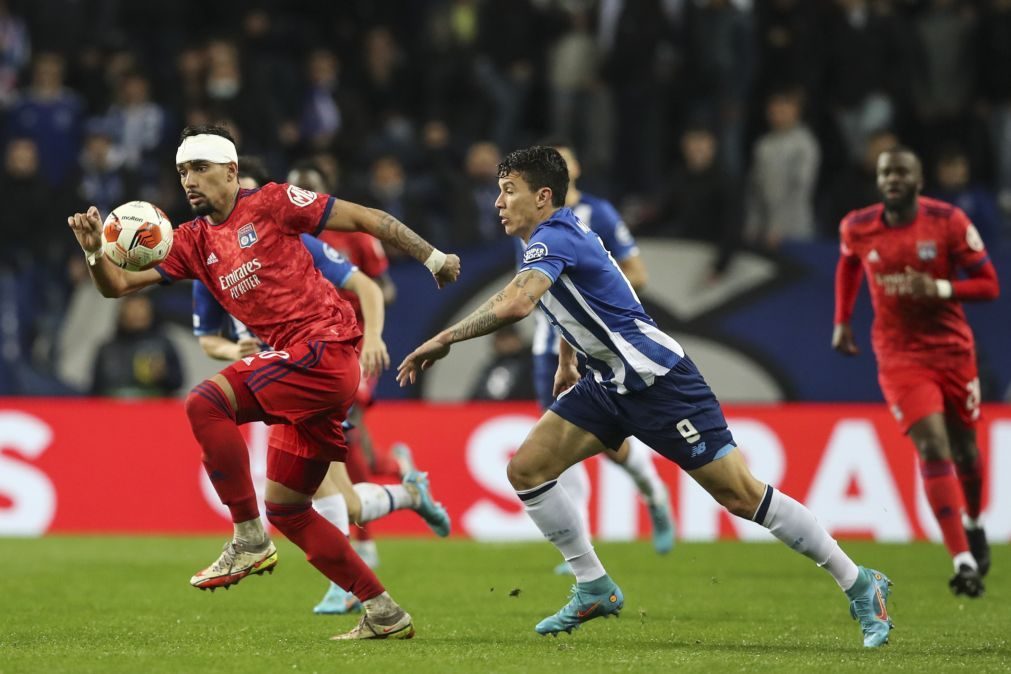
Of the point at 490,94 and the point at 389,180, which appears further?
the point at 490,94

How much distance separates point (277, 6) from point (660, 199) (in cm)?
601

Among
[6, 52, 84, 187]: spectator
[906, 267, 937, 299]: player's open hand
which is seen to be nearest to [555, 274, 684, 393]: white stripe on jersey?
[906, 267, 937, 299]: player's open hand

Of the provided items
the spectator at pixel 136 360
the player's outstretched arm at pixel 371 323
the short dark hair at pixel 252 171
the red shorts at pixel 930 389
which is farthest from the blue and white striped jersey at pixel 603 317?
the spectator at pixel 136 360

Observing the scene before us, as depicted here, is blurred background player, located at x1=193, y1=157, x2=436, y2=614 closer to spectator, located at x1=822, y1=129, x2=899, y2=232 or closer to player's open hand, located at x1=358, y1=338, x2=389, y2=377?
player's open hand, located at x1=358, y1=338, x2=389, y2=377

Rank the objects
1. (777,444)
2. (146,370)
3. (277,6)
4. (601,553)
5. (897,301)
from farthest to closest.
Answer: (277,6), (146,370), (777,444), (601,553), (897,301)

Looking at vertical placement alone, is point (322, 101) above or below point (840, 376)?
above

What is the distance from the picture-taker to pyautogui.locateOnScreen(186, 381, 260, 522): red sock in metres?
7.16

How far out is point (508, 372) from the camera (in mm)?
15289

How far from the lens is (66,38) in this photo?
18.5 metres

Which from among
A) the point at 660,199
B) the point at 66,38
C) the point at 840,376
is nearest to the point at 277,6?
the point at 66,38

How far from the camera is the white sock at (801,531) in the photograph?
7398mm

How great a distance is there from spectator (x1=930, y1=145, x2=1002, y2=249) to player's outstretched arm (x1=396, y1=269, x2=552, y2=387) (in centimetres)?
928

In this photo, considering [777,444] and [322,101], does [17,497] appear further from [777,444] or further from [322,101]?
[777,444]

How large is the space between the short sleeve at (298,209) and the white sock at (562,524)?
1633 millimetres
